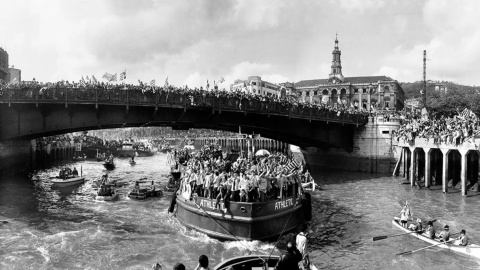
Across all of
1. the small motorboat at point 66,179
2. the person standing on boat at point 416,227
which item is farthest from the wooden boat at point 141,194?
the person standing on boat at point 416,227

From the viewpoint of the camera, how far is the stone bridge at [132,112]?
1628 inches

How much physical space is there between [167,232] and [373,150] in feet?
156

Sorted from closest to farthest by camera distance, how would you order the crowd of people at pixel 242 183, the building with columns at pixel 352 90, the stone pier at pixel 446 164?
the crowd of people at pixel 242 183
the stone pier at pixel 446 164
the building with columns at pixel 352 90

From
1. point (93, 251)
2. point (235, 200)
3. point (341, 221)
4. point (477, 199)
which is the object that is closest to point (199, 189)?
point (235, 200)

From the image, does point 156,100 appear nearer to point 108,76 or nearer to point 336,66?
point 108,76

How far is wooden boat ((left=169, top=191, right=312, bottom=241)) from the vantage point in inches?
950

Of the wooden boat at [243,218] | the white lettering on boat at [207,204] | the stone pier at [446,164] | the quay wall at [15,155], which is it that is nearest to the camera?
the wooden boat at [243,218]

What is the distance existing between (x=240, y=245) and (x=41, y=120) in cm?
2993

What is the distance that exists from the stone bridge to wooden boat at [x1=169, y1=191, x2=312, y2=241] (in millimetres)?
20925

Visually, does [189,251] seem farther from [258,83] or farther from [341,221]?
[258,83]

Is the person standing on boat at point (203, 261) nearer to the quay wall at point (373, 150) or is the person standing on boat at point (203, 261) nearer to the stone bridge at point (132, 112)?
the stone bridge at point (132, 112)

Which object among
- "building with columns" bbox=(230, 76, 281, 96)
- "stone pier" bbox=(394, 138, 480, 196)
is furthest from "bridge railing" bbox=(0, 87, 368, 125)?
"building with columns" bbox=(230, 76, 281, 96)

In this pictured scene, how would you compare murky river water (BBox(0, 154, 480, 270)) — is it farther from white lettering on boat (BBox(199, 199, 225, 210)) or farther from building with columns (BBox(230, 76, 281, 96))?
building with columns (BBox(230, 76, 281, 96))

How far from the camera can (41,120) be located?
142 feet
